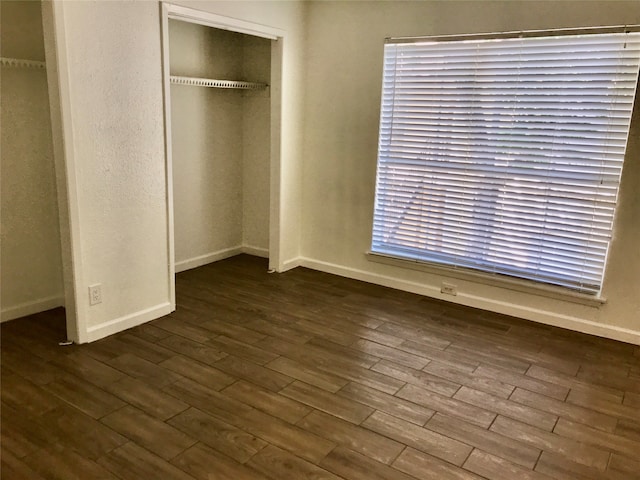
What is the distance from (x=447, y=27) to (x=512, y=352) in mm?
2350

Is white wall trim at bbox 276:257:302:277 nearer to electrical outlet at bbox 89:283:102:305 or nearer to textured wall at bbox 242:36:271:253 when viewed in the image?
textured wall at bbox 242:36:271:253

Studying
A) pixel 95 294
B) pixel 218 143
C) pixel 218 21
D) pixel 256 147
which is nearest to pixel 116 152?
pixel 95 294

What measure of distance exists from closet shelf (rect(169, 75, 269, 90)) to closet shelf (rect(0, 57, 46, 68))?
935mm

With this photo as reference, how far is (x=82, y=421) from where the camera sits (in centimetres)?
239

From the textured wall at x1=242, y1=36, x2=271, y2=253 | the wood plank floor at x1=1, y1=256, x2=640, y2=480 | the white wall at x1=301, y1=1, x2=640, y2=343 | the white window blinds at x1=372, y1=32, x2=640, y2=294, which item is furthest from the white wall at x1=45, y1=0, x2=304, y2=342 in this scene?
the white window blinds at x1=372, y1=32, x2=640, y2=294

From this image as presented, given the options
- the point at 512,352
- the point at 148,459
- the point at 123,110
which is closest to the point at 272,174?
the point at 123,110

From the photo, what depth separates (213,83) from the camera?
4387 millimetres

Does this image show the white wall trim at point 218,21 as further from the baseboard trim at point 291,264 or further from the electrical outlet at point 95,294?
the baseboard trim at point 291,264

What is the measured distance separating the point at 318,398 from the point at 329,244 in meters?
2.21

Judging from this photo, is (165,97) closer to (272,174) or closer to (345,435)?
(272,174)

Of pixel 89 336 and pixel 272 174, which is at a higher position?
pixel 272 174

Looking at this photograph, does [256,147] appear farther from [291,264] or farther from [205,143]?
[291,264]

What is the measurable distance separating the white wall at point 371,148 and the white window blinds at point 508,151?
101mm

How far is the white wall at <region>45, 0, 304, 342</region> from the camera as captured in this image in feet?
9.45
